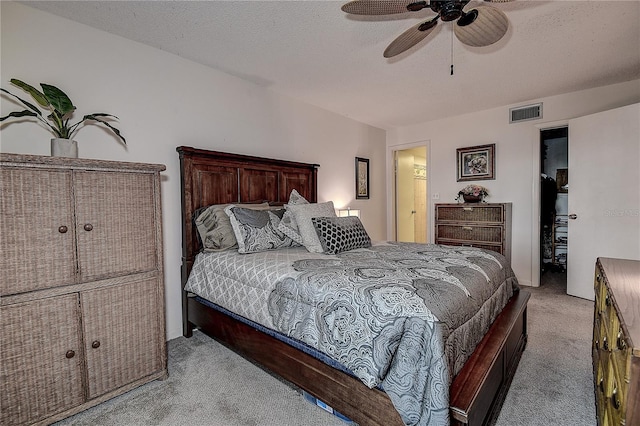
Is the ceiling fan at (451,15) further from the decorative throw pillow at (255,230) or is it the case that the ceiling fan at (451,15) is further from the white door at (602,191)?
the white door at (602,191)

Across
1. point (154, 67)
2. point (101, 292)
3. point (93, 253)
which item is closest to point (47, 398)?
point (101, 292)

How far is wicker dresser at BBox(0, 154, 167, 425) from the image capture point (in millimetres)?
1410

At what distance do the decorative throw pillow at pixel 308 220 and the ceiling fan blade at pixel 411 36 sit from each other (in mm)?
1308

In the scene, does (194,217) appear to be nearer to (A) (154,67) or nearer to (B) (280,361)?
(A) (154,67)

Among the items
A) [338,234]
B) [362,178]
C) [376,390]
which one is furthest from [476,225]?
[376,390]

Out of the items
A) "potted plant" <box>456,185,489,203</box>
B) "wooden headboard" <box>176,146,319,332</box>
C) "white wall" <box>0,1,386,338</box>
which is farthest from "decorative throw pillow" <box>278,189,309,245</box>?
"potted plant" <box>456,185,489,203</box>

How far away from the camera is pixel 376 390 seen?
4.17ft

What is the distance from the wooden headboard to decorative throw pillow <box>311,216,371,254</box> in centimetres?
90

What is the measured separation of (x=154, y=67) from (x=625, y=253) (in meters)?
4.75

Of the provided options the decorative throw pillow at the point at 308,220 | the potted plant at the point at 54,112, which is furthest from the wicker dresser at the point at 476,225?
the potted plant at the point at 54,112

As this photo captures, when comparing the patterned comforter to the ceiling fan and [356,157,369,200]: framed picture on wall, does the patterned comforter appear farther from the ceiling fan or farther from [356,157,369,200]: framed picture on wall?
[356,157,369,200]: framed picture on wall

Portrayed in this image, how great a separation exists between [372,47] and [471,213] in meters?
2.61

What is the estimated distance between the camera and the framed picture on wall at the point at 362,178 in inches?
182

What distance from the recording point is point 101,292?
1678mm
